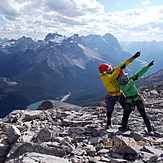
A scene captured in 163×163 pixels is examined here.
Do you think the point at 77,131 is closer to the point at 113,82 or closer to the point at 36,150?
the point at 113,82

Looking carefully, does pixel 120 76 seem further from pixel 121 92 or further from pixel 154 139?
pixel 154 139

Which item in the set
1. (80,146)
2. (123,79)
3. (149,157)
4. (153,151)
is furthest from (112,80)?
(149,157)

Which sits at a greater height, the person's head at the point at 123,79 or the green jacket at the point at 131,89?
the person's head at the point at 123,79

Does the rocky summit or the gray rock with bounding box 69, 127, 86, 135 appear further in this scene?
the gray rock with bounding box 69, 127, 86, 135

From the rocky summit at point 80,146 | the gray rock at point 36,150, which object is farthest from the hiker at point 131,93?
the gray rock at point 36,150

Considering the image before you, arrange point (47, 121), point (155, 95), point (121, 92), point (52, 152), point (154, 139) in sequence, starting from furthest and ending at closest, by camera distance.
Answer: point (155, 95) < point (47, 121) < point (121, 92) < point (154, 139) < point (52, 152)

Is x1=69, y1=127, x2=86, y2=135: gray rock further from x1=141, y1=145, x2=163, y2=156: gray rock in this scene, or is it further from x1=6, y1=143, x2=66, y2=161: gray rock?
x1=141, y1=145, x2=163, y2=156: gray rock

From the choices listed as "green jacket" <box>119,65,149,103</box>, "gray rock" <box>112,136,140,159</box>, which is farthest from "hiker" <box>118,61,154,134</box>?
"gray rock" <box>112,136,140,159</box>

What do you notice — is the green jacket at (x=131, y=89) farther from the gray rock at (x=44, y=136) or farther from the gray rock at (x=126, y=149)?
the gray rock at (x=44, y=136)

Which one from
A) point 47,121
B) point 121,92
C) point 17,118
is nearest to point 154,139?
point 121,92

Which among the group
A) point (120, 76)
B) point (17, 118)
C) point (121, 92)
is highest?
point (120, 76)

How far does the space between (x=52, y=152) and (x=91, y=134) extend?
144 inches

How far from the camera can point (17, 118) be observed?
1511 cm

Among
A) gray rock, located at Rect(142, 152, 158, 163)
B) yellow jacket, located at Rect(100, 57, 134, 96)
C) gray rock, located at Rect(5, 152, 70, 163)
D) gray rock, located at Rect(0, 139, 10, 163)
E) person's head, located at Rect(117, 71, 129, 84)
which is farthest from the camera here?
yellow jacket, located at Rect(100, 57, 134, 96)
